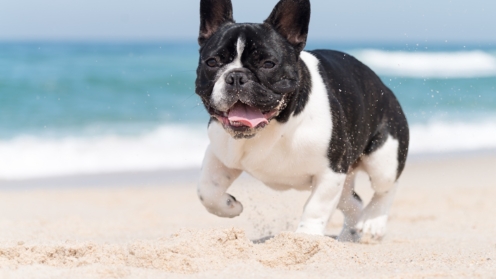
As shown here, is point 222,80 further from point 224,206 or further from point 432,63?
point 432,63

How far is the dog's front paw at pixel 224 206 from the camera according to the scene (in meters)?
6.12

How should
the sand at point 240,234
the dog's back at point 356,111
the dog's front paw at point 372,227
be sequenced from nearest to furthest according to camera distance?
the sand at point 240,234 → the dog's back at point 356,111 → the dog's front paw at point 372,227

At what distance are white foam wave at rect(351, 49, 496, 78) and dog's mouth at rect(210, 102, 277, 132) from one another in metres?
20.9

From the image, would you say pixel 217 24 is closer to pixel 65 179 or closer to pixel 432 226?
pixel 432 226

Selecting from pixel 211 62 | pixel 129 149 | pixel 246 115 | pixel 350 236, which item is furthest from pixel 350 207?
pixel 129 149

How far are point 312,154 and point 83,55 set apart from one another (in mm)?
23759

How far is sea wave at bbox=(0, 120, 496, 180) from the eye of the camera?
38.8 feet

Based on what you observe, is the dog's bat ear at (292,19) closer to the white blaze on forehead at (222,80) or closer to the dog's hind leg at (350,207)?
the white blaze on forehead at (222,80)

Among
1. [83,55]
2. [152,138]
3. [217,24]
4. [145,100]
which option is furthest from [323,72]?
[83,55]

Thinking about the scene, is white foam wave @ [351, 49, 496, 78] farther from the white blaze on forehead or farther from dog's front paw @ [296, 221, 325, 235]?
the white blaze on forehead

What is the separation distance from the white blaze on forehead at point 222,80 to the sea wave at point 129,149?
668 cm

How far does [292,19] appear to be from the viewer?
566cm

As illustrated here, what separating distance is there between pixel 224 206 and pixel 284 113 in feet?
3.45

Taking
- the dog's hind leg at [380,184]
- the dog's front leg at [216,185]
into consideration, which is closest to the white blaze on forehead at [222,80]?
the dog's front leg at [216,185]
